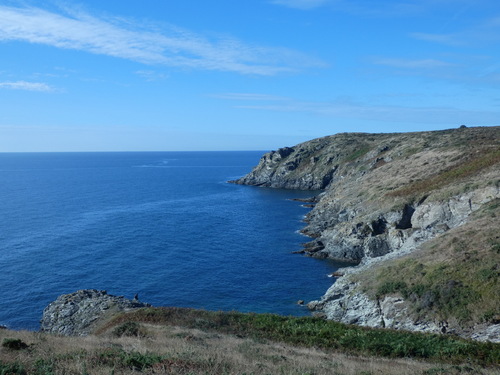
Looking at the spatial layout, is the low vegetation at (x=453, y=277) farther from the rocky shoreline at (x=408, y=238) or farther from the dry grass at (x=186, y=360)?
the dry grass at (x=186, y=360)

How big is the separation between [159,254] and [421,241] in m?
42.9

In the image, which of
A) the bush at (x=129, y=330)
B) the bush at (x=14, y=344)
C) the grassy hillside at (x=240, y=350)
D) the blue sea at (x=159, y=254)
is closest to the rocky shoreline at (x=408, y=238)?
the blue sea at (x=159, y=254)

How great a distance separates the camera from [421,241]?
56.3 metres

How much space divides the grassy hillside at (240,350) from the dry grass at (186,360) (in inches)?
1.7

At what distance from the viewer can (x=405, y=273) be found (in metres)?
45.3

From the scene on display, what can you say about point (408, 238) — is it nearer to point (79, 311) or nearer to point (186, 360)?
point (79, 311)

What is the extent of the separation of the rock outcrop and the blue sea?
8.47ft

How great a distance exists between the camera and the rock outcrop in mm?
43438

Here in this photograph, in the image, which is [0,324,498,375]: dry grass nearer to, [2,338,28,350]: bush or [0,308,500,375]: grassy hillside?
[0,308,500,375]: grassy hillside

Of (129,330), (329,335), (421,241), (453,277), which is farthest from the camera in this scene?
(421,241)

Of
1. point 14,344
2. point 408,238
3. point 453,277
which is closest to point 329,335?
point 453,277

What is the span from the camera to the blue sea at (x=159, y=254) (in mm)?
54094

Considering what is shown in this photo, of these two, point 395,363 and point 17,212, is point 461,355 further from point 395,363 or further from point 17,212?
point 17,212

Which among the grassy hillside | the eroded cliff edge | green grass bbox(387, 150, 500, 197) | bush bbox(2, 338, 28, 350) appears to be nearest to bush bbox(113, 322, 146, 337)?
the grassy hillside
